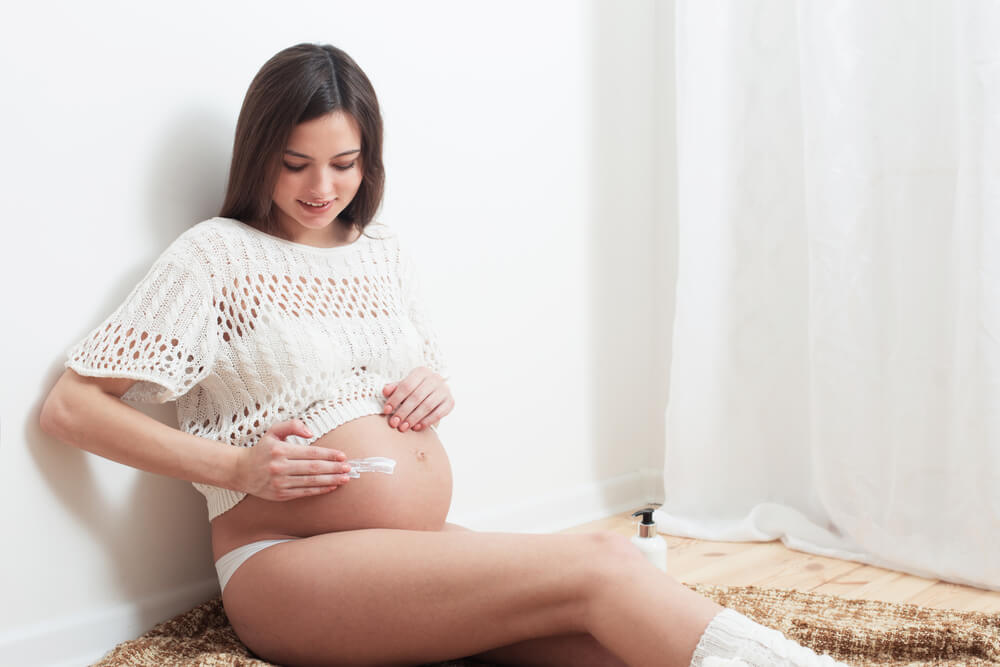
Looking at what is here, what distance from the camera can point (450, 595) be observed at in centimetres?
117

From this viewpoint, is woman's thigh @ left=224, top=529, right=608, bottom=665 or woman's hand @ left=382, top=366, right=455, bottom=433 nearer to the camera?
woman's thigh @ left=224, top=529, right=608, bottom=665

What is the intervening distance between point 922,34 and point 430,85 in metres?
0.95

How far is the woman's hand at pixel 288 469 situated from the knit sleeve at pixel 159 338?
0.14m

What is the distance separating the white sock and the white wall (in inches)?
Result: 33.1

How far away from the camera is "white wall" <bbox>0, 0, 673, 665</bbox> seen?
A: 4.26ft

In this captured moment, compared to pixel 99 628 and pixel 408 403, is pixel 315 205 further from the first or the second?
pixel 99 628

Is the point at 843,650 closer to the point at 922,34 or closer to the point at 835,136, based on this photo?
the point at 835,136

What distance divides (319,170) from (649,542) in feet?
2.54

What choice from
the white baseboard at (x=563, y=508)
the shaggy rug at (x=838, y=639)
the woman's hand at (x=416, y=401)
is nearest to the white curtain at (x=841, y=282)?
the white baseboard at (x=563, y=508)

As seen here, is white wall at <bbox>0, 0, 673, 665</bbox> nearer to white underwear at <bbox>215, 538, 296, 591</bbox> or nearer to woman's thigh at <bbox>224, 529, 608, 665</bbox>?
white underwear at <bbox>215, 538, 296, 591</bbox>

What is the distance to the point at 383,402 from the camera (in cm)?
142

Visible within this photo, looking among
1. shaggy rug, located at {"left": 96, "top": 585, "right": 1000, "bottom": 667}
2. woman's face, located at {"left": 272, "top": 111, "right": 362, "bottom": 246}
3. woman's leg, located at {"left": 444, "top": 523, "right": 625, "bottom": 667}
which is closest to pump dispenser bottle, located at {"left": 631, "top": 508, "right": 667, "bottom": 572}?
shaggy rug, located at {"left": 96, "top": 585, "right": 1000, "bottom": 667}

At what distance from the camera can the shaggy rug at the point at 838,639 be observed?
1.32 meters

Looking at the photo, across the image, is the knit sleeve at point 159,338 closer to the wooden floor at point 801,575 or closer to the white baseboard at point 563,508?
the white baseboard at point 563,508
